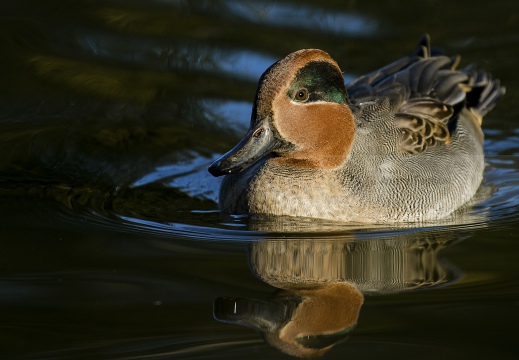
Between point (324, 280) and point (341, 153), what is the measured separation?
1.59 metres

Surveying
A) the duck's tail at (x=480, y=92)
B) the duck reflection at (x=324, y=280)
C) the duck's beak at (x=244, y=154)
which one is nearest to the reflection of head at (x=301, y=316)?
the duck reflection at (x=324, y=280)

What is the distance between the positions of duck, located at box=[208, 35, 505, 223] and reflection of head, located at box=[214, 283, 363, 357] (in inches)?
58.6

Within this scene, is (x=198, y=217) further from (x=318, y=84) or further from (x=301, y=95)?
(x=318, y=84)

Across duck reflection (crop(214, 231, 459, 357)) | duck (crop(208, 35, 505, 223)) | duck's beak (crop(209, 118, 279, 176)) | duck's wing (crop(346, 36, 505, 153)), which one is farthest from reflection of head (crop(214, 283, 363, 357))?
duck's wing (crop(346, 36, 505, 153))

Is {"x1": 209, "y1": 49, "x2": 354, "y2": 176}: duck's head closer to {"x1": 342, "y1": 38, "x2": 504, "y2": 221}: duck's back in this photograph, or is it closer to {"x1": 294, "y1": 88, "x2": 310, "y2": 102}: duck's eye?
{"x1": 294, "y1": 88, "x2": 310, "y2": 102}: duck's eye

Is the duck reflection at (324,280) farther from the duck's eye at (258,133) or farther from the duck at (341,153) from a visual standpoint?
the duck's eye at (258,133)

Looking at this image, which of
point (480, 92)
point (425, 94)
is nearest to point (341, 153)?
point (425, 94)

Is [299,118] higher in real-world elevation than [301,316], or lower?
higher

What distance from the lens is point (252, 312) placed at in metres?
4.77

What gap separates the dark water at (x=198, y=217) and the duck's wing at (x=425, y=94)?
0.54 metres

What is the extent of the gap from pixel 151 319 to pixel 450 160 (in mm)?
3479

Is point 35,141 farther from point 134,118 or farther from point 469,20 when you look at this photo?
point 469,20

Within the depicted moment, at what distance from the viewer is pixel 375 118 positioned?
23.6ft

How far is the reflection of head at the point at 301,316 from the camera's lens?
4484 mm
